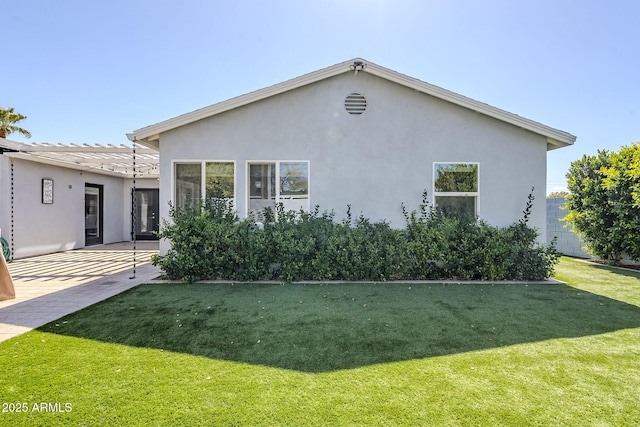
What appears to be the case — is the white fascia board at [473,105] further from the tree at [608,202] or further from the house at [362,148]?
the tree at [608,202]

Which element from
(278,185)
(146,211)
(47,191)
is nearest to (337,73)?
(278,185)

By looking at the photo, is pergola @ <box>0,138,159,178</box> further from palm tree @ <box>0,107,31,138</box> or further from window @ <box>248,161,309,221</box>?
palm tree @ <box>0,107,31,138</box>

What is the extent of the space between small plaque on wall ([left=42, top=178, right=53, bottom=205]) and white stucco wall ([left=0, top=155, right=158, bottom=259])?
0.41 ft

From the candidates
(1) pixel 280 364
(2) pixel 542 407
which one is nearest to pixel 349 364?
(1) pixel 280 364

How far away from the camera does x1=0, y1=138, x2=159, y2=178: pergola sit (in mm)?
8266

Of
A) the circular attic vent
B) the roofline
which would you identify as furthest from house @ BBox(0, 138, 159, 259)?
the circular attic vent

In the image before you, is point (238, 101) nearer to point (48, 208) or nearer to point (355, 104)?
point (355, 104)

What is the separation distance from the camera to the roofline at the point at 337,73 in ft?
24.2

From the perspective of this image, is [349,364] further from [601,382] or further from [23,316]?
[23,316]

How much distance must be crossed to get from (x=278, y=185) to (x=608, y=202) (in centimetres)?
983

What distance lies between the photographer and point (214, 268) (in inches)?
276

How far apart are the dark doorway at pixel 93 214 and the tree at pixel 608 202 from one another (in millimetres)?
18785

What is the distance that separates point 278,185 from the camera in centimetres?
775

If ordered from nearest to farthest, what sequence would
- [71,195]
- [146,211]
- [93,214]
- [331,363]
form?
[331,363] → [71,195] → [93,214] → [146,211]
